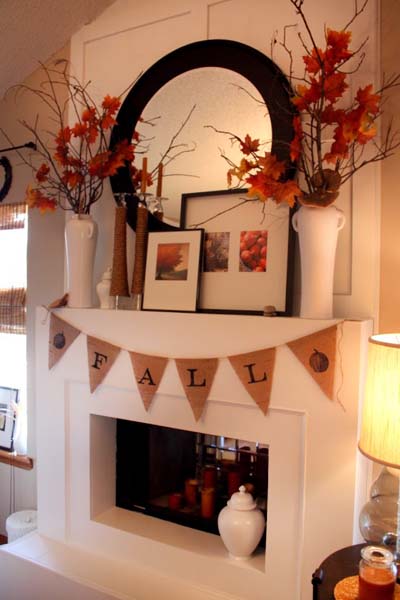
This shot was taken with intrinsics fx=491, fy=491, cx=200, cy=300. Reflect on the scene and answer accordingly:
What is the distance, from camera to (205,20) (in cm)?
207

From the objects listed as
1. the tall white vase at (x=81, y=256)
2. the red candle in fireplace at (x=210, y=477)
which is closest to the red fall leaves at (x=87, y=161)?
the tall white vase at (x=81, y=256)

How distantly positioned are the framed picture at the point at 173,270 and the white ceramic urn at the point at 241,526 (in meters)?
0.79

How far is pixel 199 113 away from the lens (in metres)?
2.10

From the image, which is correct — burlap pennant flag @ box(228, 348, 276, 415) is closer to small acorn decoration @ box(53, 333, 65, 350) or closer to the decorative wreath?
small acorn decoration @ box(53, 333, 65, 350)

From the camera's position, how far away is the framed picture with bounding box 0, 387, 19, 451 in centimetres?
279

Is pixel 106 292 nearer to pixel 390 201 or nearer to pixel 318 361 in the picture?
pixel 318 361

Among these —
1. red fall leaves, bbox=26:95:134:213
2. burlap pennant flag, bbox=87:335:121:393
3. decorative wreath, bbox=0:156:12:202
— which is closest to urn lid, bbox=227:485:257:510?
burlap pennant flag, bbox=87:335:121:393

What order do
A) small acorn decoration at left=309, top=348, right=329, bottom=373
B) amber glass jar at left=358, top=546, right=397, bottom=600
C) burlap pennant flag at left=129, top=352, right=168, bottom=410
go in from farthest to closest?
burlap pennant flag at left=129, top=352, right=168, bottom=410, small acorn decoration at left=309, top=348, right=329, bottom=373, amber glass jar at left=358, top=546, right=397, bottom=600

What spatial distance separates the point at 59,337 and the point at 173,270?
2.11 ft

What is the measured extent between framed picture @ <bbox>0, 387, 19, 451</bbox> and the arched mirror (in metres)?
1.31

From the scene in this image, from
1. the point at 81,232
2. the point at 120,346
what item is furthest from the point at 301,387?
the point at 81,232

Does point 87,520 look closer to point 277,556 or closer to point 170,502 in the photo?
point 170,502

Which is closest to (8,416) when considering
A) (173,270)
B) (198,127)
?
(173,270)

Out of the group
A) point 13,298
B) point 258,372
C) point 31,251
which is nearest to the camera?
point 258,372
